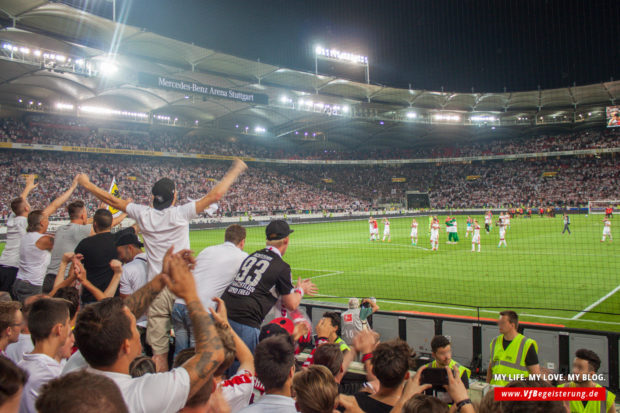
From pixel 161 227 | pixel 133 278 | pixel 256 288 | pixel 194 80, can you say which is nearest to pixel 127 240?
pixel 133 278

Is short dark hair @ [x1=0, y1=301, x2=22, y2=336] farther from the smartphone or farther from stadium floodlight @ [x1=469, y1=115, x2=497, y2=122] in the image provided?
stadium floodlight @ [x1=469, y1=115, x2=497, y2=122]

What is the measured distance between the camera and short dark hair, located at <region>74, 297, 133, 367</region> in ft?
6.97

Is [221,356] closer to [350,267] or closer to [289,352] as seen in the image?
[289,352]

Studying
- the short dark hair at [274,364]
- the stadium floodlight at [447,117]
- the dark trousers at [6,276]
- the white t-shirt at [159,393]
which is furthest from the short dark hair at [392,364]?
the stadium floodlight at [447,117]

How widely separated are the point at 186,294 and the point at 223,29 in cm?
4869

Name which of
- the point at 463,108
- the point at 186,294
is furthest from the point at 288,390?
the point at 463,108

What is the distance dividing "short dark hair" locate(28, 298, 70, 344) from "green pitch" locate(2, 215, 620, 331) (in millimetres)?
5976

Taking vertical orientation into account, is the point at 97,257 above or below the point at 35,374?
above

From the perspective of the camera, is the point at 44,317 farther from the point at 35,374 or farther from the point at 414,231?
the point at 414,231

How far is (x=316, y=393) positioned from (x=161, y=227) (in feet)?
8.57

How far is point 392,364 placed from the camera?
288 centimetres

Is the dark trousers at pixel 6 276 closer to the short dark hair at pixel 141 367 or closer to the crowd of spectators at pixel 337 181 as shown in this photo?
the short dark hair at pixel 141 367

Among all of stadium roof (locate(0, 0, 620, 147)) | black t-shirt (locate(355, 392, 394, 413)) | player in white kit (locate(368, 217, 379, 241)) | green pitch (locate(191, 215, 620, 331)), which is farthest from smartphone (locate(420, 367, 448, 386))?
stadium roof (locate(0, 0, 620, 147))

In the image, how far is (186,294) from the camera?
2164mm
